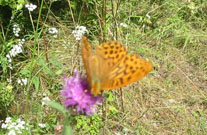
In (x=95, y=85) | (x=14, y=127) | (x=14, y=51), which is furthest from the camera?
(x=14, y=51)

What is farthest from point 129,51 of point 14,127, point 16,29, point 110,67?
point 110,67

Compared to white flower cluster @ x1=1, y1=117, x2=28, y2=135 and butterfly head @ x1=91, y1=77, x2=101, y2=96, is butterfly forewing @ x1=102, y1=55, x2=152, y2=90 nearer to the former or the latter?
butterfly head @ x1=91, y1=77, x2=101, y2=96

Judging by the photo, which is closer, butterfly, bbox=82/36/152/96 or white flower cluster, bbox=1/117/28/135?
butterfly, bbox=82/36/152/96

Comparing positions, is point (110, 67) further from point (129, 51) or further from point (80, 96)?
point (129, 51)

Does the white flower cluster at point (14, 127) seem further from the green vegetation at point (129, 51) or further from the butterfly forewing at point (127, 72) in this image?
the butterfly forewing at point (127, 72)

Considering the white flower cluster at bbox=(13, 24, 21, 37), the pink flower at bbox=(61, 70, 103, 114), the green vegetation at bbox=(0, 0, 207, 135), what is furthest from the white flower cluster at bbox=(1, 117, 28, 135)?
the white flower cluster at bbox=(13, 24, 21, 37)

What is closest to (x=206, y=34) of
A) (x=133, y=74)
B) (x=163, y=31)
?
(x=163, y=31)
